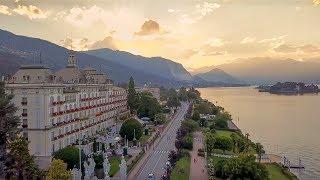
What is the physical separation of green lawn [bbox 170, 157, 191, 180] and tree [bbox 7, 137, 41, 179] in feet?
53.8

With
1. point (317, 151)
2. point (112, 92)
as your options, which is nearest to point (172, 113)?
point (112, 92)

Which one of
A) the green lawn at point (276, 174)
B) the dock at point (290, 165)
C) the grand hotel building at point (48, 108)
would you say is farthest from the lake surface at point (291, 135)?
the grand hotel building at point (48, 108)

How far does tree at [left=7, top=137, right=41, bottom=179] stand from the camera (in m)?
37.8

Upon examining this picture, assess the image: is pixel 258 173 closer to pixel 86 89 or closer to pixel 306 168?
pixel 306 168

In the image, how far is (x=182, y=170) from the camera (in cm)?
5397

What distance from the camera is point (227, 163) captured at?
4884cm

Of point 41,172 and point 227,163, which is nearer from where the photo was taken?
point 41,172

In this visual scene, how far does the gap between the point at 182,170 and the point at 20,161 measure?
21226 mm

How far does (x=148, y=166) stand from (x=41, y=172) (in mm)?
18247

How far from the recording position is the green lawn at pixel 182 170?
2001 inches

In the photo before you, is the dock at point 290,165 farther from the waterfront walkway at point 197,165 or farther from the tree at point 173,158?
the tree at point 173,158

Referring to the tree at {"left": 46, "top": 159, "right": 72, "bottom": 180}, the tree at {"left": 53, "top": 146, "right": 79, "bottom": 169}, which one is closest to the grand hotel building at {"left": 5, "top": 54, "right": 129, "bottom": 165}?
the tree at {"left": 53, "top": 146, "right": 79, "bottom": 169}

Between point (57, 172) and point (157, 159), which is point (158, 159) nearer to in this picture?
point (157, 159)

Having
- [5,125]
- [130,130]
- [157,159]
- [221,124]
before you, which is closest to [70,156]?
[5,125]
